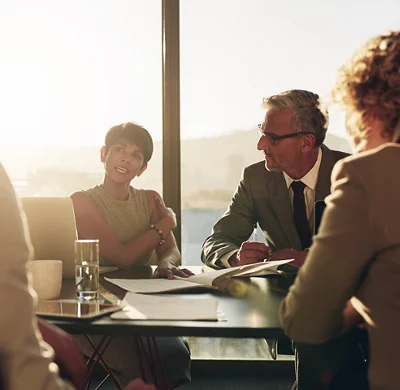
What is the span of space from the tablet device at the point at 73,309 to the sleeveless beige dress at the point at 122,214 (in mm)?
1158

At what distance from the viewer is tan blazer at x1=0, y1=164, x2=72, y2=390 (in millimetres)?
1005

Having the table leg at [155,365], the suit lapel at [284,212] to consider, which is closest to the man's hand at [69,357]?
the table leg at [155,365]

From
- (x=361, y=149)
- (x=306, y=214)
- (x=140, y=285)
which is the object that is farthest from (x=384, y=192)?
(x=306, y=214)

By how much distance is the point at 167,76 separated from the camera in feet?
13.3

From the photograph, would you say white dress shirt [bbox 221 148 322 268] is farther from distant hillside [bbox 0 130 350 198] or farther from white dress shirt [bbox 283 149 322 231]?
distant hillside [bbox 0 130 350 198]

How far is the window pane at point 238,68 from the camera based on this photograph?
399 centimetres

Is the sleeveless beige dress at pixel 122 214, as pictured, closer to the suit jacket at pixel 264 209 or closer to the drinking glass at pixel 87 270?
the suit jacket at pixel 264 209

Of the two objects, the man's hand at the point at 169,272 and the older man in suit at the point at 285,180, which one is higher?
the older man in suit at the point at 285,180

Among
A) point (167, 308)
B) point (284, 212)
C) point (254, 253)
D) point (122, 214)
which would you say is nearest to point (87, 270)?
point (167, 308)

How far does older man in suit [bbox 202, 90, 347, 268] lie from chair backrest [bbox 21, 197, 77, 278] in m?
0.97

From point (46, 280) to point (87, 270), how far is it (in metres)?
0.12

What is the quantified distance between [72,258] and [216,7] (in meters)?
2.35

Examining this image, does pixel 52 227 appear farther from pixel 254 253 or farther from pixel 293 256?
pixel 293 256

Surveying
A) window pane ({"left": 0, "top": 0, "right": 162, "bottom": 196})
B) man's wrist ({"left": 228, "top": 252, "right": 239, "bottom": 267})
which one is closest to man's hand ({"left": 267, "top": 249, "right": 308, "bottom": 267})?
man's wrist ({"left": 228, "top": 252, "right": 239, "bottom": 267})
